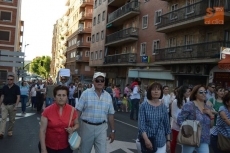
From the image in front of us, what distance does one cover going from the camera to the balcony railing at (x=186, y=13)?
22.7 m

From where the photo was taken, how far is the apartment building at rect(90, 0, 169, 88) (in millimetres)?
32031

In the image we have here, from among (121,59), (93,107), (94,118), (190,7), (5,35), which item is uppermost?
(5,35)

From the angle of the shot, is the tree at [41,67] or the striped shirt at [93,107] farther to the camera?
the tree at [41,67]

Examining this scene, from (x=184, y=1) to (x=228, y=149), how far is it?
75.7 feet

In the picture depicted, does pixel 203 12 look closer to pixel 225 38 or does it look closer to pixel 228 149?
pixel 225 38

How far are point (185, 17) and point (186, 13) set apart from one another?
299mm

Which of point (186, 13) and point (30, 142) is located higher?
point (186, 13)

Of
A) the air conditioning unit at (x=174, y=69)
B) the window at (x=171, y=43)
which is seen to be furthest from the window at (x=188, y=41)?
the air conditioning unit at (x=174, y=69)

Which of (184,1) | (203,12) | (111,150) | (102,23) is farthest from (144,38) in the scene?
(111,150)

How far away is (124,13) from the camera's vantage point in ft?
127

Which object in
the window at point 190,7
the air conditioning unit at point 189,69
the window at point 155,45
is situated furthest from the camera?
the window at point 155,45

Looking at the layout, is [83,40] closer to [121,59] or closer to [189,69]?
[121,59]

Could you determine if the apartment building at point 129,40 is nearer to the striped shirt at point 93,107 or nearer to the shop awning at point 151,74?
the shop awning at point 151,74

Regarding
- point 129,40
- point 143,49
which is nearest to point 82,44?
point 129,40
